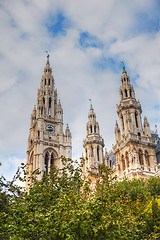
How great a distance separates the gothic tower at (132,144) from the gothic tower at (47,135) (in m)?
25.0

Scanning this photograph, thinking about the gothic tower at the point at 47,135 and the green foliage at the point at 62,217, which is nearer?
the green foliage at the point at 62,217

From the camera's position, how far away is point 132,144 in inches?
1492

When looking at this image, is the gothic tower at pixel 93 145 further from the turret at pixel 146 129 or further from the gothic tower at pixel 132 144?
the turret at pixel 146 129

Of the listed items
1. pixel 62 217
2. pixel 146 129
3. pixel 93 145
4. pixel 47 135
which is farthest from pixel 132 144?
pixel 47 135

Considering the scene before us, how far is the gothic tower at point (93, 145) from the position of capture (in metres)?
53.4

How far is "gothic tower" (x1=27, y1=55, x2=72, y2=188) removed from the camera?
6450 cm

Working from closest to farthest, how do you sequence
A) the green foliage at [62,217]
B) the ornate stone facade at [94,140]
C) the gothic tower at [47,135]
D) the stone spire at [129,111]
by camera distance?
the green foliage at [62,217] < the ornate stone facade at [94,140] < the stone spire at [129,111] < the gothic tower at [47,135]

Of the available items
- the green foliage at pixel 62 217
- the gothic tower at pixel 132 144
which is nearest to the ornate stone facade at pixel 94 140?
the gothic tower at pixel 132 144

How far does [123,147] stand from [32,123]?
4007 centimetres

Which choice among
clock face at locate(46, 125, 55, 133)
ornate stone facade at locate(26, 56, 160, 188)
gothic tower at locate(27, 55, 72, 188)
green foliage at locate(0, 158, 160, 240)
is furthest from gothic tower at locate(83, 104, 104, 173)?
green foliage at locate(0, 158, 160, 240)

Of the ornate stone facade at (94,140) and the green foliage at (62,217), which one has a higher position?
the ornate stone facade at (94,140)

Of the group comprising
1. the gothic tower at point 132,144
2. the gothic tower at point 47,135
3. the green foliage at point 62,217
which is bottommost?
the green foliage at point 62,217

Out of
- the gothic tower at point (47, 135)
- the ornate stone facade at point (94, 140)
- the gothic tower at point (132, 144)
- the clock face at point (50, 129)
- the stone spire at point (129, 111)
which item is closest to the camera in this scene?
the gothic tower at point (132, 144)

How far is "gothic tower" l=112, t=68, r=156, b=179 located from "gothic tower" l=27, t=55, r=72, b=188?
24951 mm
